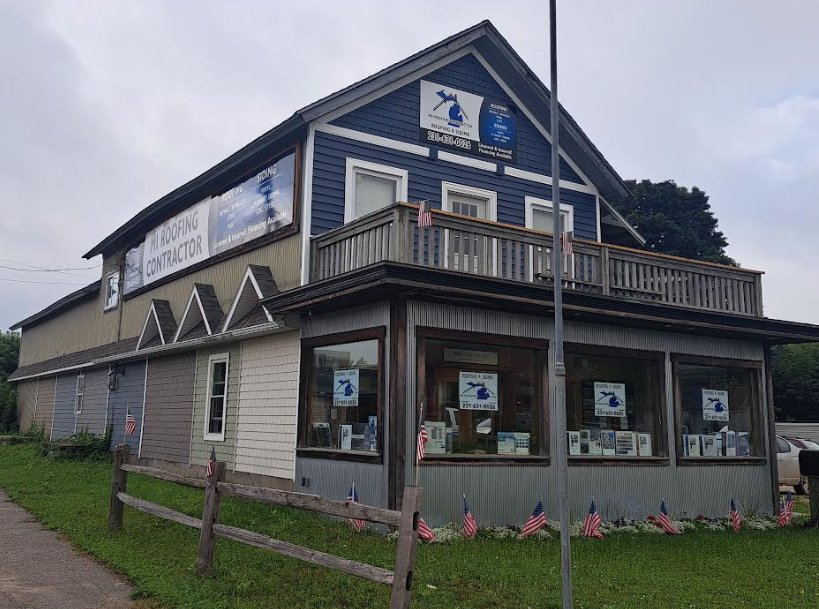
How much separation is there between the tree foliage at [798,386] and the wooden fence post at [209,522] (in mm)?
35852

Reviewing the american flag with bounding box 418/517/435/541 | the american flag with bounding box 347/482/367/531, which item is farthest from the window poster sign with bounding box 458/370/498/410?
the american flag with bounding box 418/517/435/541

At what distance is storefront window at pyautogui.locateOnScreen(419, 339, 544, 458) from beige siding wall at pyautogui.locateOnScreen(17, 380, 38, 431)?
82.6ft

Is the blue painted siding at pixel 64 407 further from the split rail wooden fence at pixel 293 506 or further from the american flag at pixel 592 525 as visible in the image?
the american flag at pixel 592 525

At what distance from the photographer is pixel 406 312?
11.7m

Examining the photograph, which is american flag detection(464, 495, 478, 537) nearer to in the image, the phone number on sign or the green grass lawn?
the green grass lawn

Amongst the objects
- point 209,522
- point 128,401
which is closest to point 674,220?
point 128,401

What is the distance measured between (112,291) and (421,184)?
14.0m

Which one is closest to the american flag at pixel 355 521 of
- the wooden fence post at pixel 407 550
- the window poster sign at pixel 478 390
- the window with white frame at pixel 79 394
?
the window poster sign at pixel 478 390

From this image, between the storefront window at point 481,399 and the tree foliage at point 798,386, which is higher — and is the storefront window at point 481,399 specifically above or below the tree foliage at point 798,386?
below

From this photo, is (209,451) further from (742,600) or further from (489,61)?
(742,600)

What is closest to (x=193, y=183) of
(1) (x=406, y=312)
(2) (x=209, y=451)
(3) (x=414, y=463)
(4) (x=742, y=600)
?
(2) (x=209, y=451)

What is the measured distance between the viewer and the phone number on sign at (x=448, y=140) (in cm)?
1588

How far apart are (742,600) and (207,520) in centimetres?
567

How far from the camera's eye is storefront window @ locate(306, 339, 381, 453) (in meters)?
12.2
